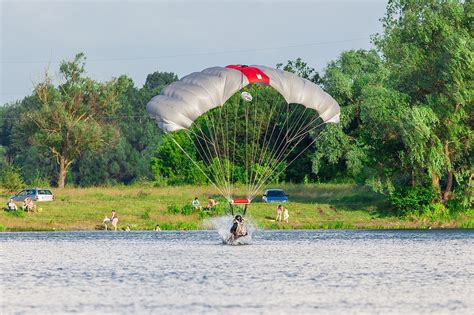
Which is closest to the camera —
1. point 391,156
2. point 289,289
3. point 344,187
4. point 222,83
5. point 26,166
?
point 289,289

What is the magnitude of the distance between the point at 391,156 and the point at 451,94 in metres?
6.36

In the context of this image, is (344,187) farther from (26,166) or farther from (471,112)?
(26,166)

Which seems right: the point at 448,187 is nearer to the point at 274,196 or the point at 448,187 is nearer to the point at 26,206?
the point at 274,196

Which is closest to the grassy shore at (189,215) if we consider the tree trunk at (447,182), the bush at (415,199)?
the bush at (415,199)

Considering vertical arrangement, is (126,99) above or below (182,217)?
Result: above

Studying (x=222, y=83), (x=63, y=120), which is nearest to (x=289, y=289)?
(x=222, y=83)

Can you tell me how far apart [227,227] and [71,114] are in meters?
42.5

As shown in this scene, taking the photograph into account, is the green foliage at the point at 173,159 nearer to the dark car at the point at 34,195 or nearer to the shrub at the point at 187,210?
the dark car at the point at 34,195

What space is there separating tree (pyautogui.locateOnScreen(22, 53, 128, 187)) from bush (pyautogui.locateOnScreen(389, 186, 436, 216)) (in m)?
38.1

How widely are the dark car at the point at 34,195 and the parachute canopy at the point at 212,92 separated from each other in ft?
101

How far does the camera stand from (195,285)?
123 feet

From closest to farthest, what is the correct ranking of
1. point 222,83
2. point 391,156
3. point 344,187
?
point 222,83 → point 391,156 → point 344,187

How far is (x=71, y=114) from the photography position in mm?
102062

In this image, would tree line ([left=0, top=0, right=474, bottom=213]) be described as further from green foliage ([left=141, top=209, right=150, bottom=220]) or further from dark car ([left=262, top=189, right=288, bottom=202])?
green foliage ([left=141, top=209, right=150, bottom=220])
